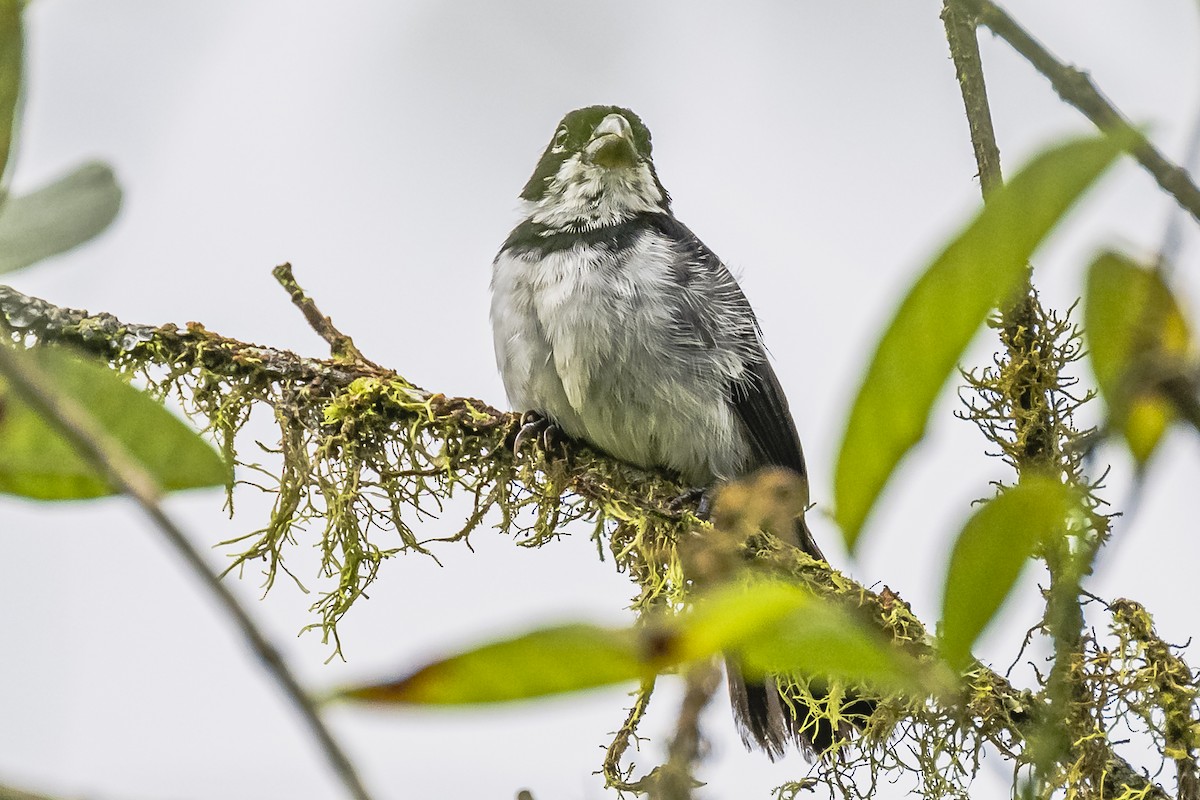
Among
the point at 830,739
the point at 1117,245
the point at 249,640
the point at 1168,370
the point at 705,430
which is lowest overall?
the point at 249,640

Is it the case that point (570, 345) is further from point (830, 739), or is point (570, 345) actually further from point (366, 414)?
point (830, 739)

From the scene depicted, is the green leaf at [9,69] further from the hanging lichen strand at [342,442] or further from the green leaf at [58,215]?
the hanging lichen strand at [342,442]

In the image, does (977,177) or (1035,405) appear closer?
(977,177)

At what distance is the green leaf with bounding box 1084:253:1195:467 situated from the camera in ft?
2.03

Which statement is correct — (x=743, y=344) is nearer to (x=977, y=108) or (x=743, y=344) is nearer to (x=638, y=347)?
(x=638, y=347)

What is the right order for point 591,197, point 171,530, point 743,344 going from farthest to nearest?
1. point 591,197
2. point 743,344
3. point 171,530

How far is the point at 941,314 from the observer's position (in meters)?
0.69

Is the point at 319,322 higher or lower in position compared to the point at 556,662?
higher

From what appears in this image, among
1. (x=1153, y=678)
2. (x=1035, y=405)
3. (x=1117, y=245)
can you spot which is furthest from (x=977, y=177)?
(x=1117, y=245)

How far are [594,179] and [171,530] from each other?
12.3ft

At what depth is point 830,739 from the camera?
3301 mm

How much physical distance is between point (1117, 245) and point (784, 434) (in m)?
3.25

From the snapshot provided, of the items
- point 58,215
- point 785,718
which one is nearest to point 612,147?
point 785,718

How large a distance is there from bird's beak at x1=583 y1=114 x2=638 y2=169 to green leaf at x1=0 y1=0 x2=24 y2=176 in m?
3.55
